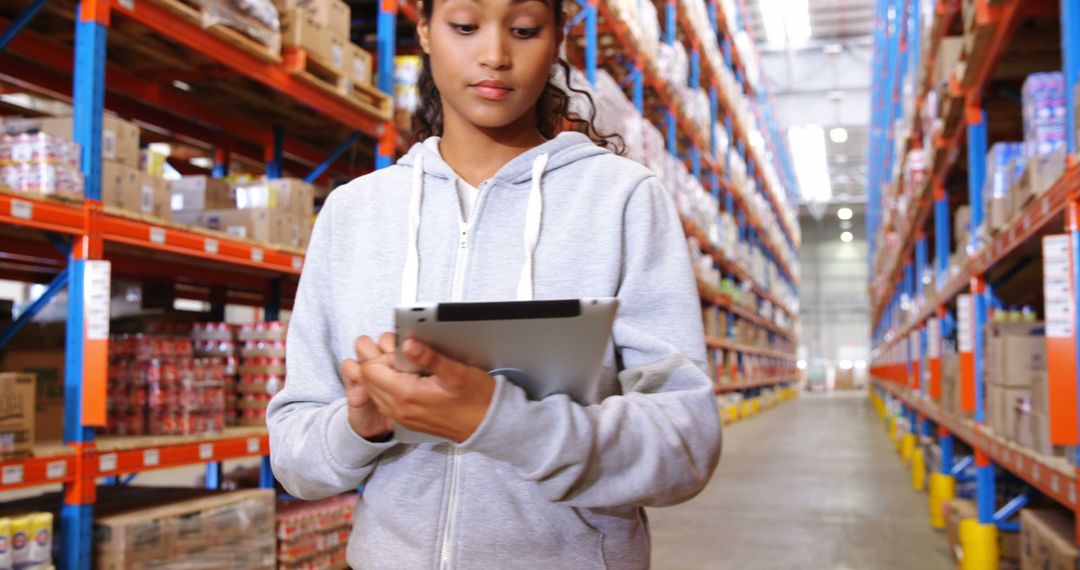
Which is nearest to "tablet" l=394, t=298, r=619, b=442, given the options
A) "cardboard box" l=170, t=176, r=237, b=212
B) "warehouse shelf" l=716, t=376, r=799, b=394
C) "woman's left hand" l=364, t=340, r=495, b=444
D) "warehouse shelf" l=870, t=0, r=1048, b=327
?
"woman's left hand" l=364, t=340, r=495, b=444

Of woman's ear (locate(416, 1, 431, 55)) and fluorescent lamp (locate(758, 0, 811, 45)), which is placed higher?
fluorescent lamp (locate(758, 0, 811, 45))

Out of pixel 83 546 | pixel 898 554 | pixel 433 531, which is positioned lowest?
pixel 898 554

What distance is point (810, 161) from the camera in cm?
2889

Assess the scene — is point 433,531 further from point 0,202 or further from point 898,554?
point 898,554

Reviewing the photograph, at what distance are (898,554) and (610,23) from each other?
4.71 metres

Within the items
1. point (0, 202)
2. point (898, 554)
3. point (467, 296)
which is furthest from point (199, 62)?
point (898, 554)

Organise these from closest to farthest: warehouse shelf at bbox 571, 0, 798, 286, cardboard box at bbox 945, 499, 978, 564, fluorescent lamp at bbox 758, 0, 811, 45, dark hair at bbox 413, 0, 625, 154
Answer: dark hair at bbox 413, 0, 625, 154, cardboard box at bbox 945, 499, 978, 564, warehouse shelf at bbox 571, 0, 798, 286, fluorescent lamp at bbox 758, 0, 811, 45

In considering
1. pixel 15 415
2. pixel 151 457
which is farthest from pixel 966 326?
pixel 15 415

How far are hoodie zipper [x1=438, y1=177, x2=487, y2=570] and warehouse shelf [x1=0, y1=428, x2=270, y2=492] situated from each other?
2248 mm

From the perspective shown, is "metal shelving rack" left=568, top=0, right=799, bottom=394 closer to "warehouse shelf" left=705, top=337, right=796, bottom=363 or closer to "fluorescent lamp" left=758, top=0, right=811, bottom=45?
"warehouse shelf" left=705, top=337, right=796, bottom=363

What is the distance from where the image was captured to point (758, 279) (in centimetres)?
1755

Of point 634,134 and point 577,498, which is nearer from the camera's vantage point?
point 577,498

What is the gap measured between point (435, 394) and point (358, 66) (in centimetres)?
438

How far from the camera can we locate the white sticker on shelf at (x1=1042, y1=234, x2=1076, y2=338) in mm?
3023
